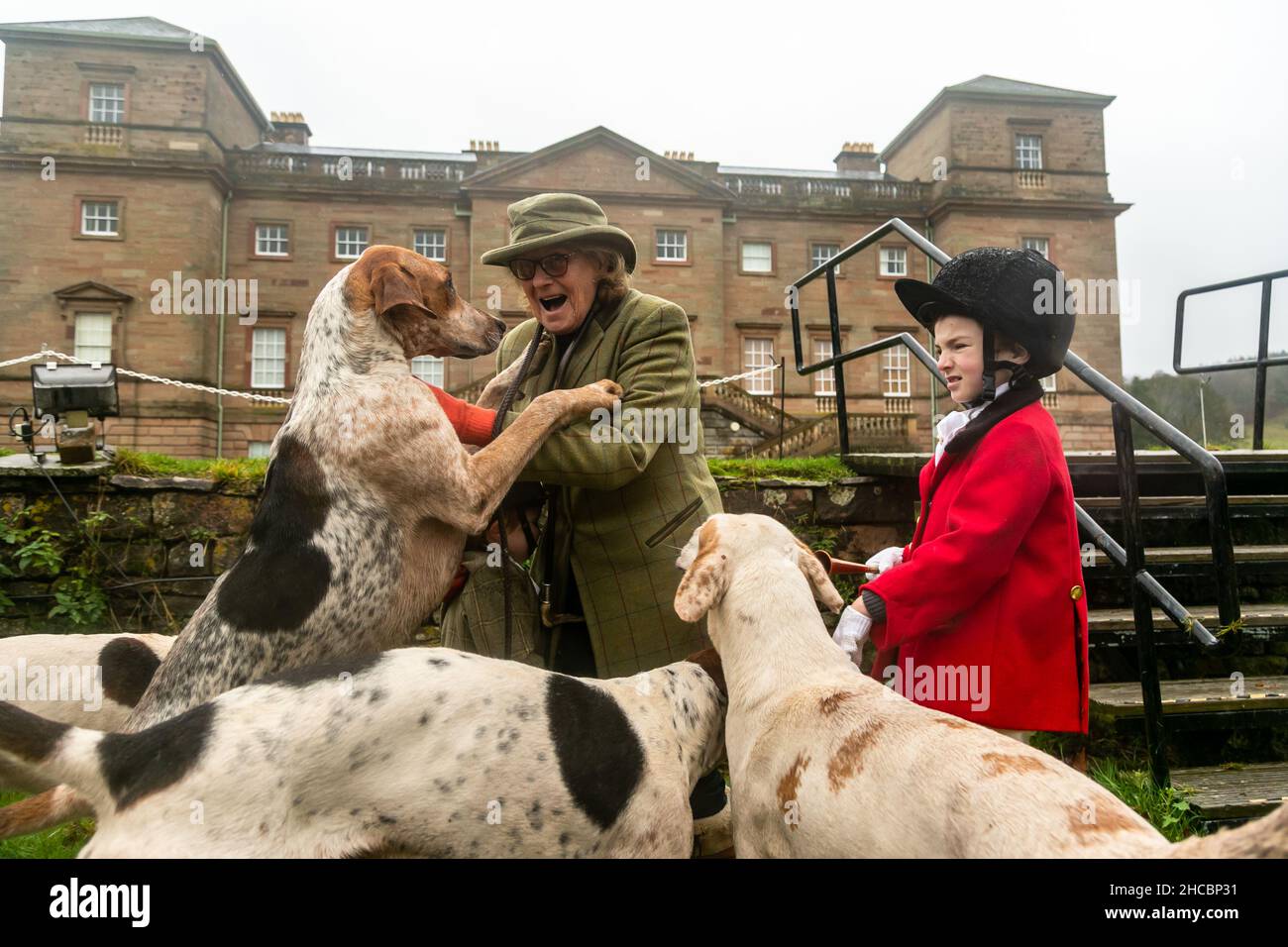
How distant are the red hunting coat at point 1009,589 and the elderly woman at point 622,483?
89cm

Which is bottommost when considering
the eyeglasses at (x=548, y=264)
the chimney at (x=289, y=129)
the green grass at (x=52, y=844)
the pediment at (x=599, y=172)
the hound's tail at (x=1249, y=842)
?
the green grass at (x=52, y=844)

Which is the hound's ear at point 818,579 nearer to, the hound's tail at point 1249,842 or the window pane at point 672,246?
the hound's tail at point 1249,842

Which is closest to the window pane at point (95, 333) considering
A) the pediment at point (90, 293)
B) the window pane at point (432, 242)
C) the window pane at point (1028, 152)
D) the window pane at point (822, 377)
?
the pediment at point (90, 293)

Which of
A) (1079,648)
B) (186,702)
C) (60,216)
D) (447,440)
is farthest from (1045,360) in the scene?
(60,216)

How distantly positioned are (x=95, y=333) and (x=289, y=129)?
14.4 m

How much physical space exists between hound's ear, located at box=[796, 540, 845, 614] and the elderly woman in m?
0.56

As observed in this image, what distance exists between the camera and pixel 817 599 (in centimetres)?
296

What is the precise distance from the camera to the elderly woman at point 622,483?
3135 millimetres

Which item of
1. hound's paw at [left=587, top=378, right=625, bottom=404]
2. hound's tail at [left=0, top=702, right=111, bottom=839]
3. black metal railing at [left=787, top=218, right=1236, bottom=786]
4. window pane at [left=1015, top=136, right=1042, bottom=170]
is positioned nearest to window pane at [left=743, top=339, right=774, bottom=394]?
window pane at [left=1015, top=136, right=1042, bottom=170]

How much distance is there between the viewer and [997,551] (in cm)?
249

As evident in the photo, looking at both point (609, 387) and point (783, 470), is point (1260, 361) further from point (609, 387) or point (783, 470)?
point (609, 387)

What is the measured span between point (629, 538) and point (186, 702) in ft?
5.22

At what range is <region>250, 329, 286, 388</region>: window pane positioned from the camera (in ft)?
103

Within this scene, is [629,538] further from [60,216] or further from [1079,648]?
[60,216]
